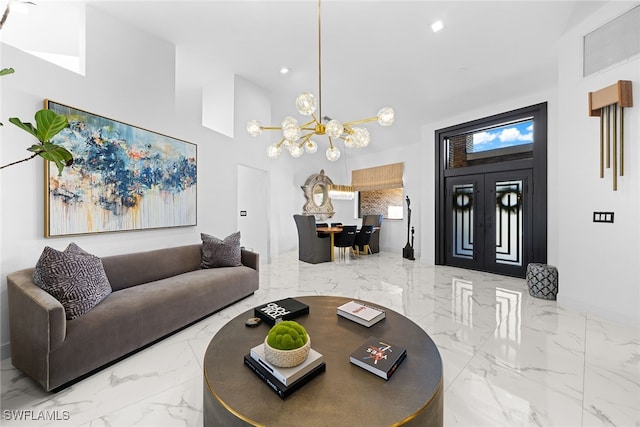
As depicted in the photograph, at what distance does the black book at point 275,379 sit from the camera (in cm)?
108

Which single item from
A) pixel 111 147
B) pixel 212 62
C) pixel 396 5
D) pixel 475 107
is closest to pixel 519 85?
pixel 475 107

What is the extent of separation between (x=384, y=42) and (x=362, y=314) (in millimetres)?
3531

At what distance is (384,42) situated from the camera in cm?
353

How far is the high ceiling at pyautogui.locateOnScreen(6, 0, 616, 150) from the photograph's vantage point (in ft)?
9.67

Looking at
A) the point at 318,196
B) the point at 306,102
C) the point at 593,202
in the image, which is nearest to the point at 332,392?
the point at 306,102

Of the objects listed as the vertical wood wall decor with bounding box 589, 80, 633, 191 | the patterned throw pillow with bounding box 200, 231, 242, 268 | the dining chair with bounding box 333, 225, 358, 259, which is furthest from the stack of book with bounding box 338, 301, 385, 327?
the dining chair with bounding box 333, 225, 358, 259

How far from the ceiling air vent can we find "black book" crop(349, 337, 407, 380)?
3763mm

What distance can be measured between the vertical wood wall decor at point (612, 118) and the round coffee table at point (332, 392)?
120 inches

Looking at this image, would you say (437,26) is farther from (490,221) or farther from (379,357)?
(379,357)

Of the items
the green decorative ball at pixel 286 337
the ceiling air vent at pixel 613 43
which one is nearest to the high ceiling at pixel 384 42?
the ceiling air vent at pixel 613 43

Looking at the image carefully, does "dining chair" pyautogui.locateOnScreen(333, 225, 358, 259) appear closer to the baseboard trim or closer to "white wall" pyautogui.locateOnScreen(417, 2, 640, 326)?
"white wall" pyautogui.locateOnScreen(417, 2, 640, 326)

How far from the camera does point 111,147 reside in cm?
283

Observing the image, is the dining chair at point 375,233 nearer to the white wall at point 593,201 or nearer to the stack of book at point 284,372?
the white wall at point 593,201

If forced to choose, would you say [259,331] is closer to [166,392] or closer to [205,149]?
[166,392]
